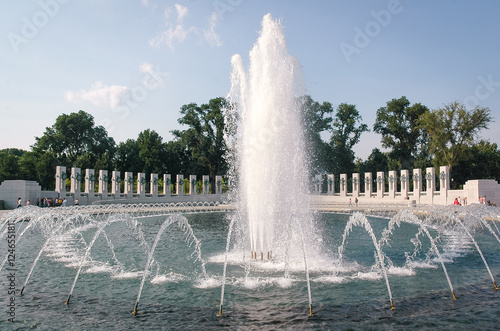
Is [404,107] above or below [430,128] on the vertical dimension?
above

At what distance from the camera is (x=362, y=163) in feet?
201

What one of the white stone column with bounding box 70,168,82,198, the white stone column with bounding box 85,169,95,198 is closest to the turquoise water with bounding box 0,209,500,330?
the white stone column with bounding box 70,168,82,198

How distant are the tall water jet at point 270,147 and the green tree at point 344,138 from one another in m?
43.6

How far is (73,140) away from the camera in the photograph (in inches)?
2283

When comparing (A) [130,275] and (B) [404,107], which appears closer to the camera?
(A) [130,275]

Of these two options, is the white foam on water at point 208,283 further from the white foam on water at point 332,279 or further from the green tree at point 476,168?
the green tree at point 476,168

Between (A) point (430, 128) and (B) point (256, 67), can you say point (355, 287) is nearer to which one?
(B) point (256, 67)

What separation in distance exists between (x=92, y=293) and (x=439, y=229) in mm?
16739

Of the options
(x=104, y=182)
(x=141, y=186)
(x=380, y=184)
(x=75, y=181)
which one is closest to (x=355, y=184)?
(x=380, y=184)

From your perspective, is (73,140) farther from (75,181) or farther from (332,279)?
(332,279)

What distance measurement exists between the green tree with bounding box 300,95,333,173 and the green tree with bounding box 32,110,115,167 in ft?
102

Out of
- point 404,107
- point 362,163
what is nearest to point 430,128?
point 404,107

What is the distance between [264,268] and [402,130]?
5113cm

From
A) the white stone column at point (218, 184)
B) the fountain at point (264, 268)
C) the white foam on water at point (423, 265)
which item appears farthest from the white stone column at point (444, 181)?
the white foam on water at point (423, 265)
